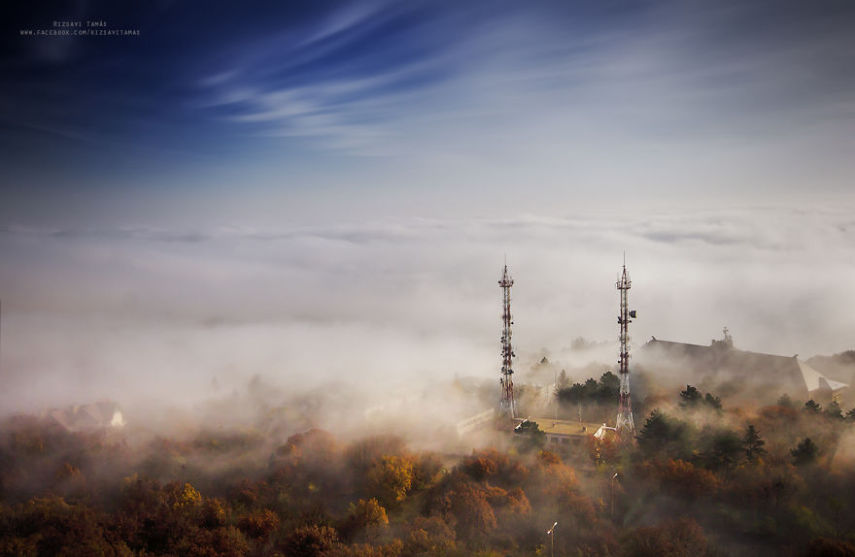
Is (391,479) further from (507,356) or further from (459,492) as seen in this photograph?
(507,356)

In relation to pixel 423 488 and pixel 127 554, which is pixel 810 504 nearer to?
pixel 423 488

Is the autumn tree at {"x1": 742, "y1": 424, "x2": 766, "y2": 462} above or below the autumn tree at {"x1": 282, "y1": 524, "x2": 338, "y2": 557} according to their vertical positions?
above

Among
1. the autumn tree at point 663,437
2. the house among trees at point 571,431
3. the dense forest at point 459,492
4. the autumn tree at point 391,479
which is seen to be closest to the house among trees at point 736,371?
the dense forest at point 459,492

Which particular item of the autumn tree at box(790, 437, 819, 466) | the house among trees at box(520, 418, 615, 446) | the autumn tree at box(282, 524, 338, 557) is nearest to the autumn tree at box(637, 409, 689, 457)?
the house among trees at box(520, 418, 615, 446)

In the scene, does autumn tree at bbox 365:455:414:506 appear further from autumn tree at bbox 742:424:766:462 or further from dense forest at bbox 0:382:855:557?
autumn tree at bbox 742:424:766:462

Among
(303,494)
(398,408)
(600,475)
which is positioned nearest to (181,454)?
(303,494)

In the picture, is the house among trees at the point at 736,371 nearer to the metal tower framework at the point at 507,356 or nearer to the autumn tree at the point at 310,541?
the metal tower framework at the point at 507,356
